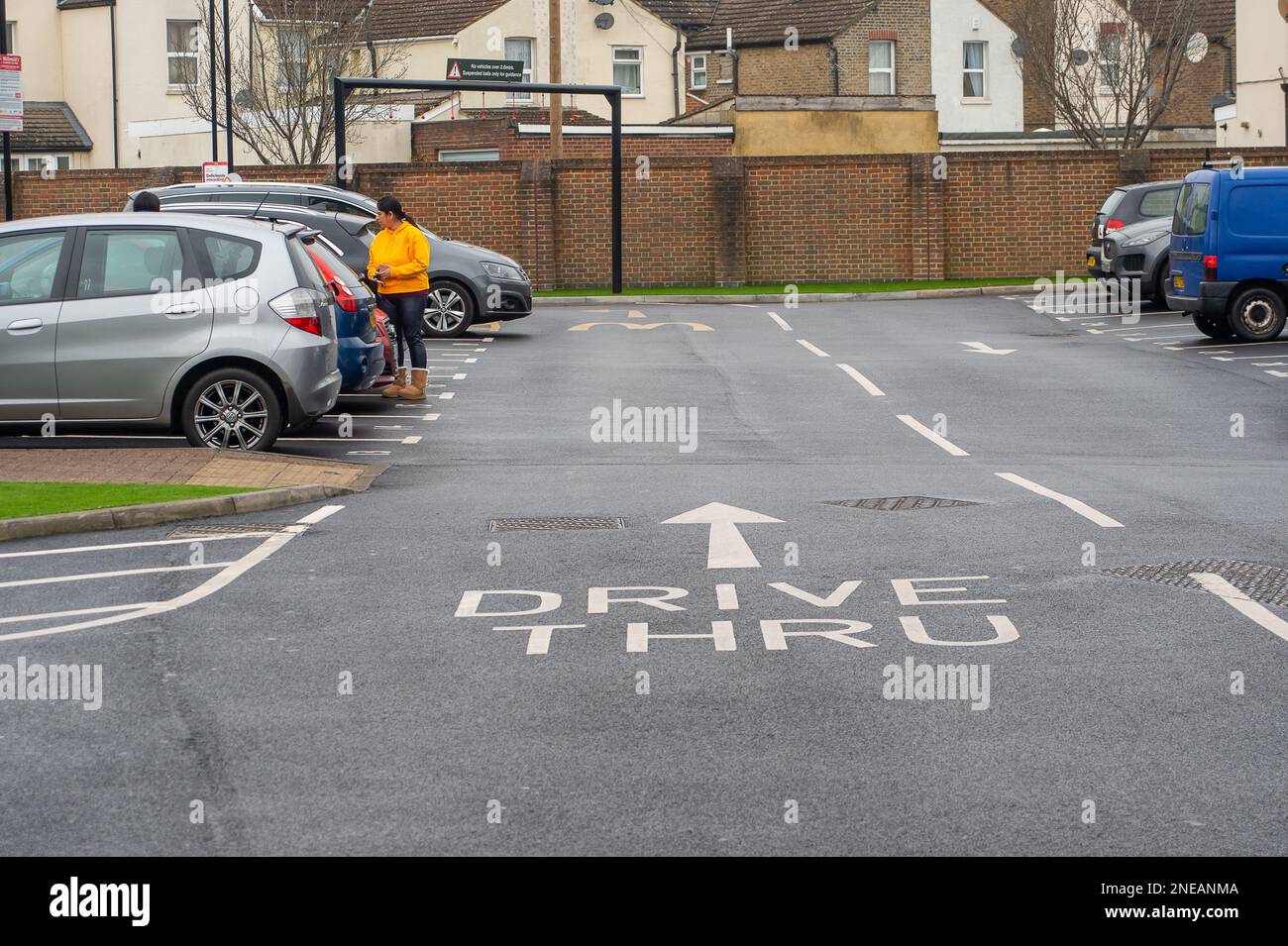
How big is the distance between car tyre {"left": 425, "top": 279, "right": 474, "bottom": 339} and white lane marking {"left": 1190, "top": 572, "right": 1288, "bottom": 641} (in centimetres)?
1598

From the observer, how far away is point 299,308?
13.7m

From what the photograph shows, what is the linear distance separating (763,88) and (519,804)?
5514 cm

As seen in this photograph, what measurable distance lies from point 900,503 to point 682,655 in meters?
4.60

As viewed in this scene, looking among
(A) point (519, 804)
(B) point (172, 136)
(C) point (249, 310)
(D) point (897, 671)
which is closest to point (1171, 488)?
(D) point (897, 671)

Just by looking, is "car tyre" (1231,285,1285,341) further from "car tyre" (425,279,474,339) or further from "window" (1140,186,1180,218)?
"car tyre" (425,279,474,339)

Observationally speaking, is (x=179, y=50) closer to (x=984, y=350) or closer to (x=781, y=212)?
(x=781, y=212)

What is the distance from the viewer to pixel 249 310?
1351 centimetres

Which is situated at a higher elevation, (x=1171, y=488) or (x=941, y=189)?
(x=941, y=189)

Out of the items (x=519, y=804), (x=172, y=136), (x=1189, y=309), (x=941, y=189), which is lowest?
(x=519, y=804)

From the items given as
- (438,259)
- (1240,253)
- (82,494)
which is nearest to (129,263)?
(82,494)

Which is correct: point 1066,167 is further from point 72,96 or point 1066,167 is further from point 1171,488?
point 72,96

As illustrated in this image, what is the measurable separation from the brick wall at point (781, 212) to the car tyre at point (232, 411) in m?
23.3

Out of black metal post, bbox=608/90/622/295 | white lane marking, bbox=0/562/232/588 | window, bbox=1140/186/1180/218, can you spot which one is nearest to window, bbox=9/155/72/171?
black metal post, bbox=608/90/622/295

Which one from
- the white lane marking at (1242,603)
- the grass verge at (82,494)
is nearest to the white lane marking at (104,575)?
the grass verge at (82,494)
